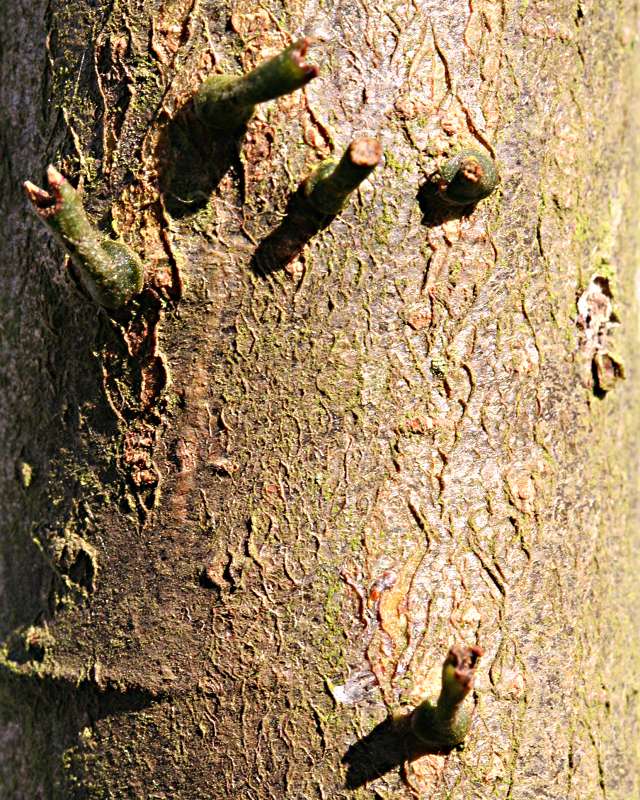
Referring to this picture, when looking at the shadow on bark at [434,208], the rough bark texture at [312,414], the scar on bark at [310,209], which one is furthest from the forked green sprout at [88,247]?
the shadow on bark at [434,208]

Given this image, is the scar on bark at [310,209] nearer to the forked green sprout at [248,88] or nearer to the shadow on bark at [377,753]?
the forked green sprout at [248,88]

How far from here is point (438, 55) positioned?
0.99m

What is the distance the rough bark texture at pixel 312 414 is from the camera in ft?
3.22

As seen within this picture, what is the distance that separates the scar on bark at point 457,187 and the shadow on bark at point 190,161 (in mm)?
200

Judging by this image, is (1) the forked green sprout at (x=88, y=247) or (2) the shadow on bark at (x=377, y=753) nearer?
(1) the forked green sprout at (x=88, y=247)

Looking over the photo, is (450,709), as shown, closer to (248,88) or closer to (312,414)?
(312,414)

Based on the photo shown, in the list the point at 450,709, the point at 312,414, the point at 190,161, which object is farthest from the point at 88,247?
the point at 450,709

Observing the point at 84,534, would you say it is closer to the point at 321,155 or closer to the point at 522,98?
the point at 321,155

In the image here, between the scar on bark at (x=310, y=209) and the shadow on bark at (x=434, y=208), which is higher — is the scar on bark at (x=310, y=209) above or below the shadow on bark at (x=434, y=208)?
below

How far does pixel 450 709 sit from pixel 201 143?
2.02 ft

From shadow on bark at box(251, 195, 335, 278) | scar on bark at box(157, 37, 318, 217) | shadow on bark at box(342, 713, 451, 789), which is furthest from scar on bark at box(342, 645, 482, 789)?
scar on bark at box(157, 37, 318, 217)

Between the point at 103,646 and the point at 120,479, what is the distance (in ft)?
0.62

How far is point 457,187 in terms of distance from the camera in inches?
38.4

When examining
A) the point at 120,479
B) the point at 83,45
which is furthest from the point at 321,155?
the point at 120,479
